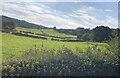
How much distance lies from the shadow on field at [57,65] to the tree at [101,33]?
865 millimetres

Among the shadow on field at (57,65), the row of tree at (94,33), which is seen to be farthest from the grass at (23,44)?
the row of tree at (94,33)

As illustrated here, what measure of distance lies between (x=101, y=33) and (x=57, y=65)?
2.08m

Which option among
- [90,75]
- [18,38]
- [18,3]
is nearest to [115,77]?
[90,75]

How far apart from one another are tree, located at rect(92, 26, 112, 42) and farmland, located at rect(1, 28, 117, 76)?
24cm

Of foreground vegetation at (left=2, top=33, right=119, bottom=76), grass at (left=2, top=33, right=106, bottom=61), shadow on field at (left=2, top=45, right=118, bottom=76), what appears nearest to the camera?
shadow on field at (left=2, top=45, right=118, bottom=76)

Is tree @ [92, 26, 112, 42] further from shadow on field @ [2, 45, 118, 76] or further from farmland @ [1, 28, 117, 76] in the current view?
shadow on field @ [2, 45, 118, 76]

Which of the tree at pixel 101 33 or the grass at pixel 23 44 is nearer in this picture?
the grass at pixel 23 44

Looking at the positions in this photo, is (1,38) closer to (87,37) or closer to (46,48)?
(46,48)

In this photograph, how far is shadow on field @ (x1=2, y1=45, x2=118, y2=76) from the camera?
8680mm

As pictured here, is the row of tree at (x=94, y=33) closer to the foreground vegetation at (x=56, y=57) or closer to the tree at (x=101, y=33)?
the tree at (x=101, y=33)

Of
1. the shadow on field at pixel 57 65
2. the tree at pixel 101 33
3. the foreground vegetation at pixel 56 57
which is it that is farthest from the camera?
the tree at pixel 101 33

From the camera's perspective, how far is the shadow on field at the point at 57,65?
342 inches

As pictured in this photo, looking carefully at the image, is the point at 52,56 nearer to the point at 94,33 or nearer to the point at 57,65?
the point at 57,65

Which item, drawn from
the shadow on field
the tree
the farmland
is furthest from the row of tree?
the shadow on field
